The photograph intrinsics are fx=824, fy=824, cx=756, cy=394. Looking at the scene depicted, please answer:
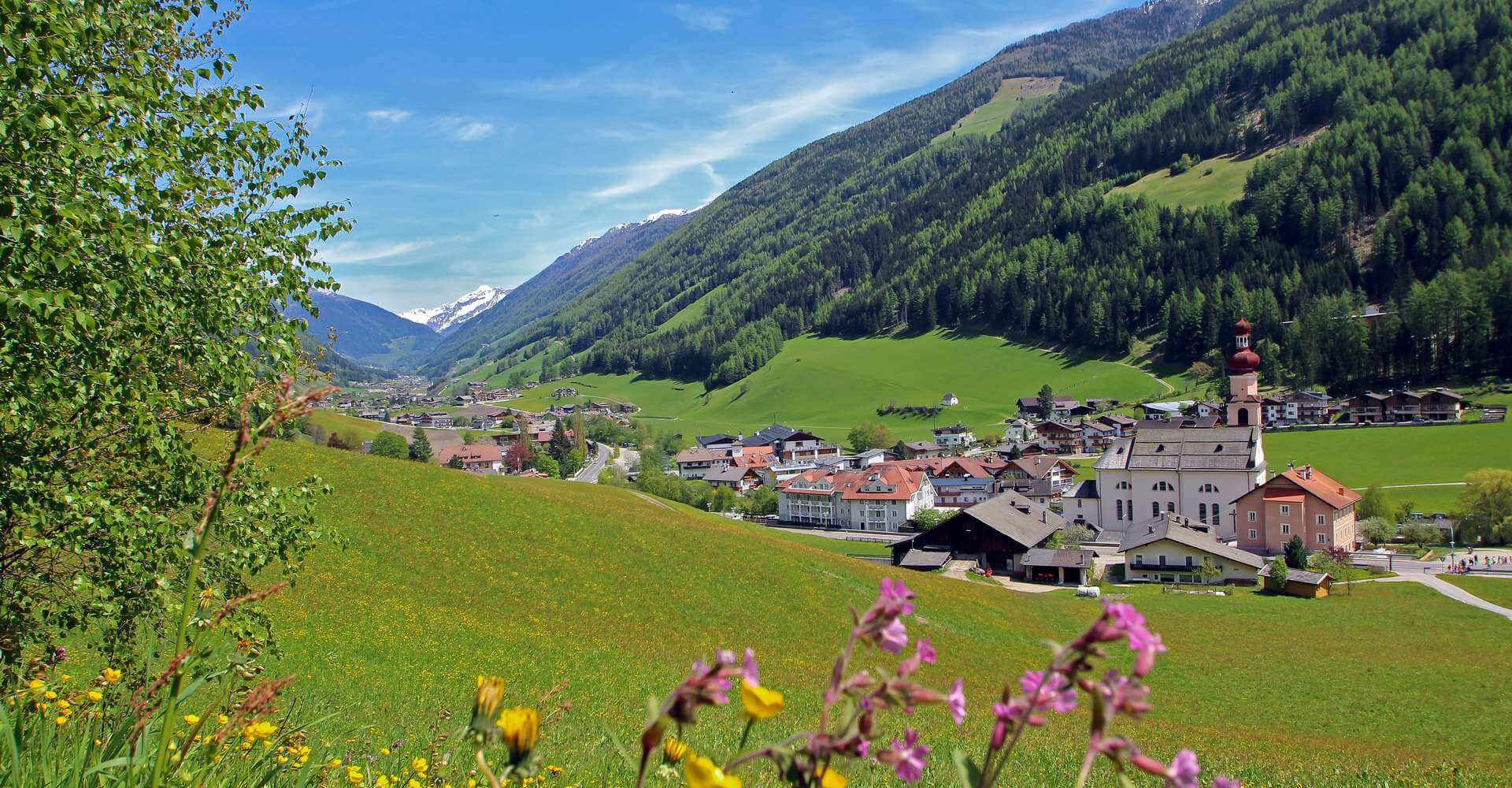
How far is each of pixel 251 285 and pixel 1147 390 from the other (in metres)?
163

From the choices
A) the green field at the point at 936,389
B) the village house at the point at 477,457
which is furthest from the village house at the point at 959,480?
the village house at the point at 477,457

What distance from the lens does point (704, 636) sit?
27266mm

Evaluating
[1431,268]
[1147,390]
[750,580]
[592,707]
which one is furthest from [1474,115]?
[592,707]

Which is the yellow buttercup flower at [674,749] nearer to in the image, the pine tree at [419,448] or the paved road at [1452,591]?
the paved road at [1452,591]

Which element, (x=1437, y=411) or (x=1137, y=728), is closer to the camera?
(x=1137, y=728)

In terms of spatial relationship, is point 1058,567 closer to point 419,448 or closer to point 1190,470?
point 1190,470

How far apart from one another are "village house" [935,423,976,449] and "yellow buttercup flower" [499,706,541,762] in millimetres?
139342

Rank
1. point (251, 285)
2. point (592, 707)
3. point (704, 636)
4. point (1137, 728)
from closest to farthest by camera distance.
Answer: point (251, 285) < point (592, 707) < point (1137, 728) < point (704, 636)

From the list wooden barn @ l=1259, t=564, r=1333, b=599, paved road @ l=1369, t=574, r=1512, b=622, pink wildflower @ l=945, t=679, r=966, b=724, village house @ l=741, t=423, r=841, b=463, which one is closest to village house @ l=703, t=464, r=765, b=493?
village house @ l=741, t=423, r=841, b=463

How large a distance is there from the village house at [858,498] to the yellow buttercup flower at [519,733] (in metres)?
94.5

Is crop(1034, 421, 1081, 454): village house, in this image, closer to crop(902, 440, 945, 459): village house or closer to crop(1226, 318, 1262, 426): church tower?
crop(902, 440, 945, 459): village house

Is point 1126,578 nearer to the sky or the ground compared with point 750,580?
nearer to the ground

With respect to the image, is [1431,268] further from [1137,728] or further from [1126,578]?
[1137,728]

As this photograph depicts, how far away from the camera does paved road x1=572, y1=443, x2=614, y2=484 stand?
104 meters
